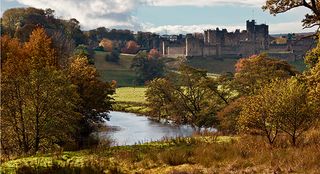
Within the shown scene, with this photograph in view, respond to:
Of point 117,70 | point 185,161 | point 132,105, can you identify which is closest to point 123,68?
point 117,70

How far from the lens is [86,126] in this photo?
1773 inches

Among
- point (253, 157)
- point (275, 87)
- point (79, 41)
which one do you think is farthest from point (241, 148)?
point (79, 41)

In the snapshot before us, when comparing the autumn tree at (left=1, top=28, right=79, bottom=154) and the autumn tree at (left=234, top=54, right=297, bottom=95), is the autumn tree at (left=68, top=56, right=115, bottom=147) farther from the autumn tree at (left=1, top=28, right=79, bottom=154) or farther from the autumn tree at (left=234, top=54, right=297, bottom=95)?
the autumn tree at (left=234, top=54, right=297, bottom=95)

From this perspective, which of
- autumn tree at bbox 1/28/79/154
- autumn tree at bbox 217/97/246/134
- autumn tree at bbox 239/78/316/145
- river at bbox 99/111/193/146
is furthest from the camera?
river at bbox 99/111/193/146

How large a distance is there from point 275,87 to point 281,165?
25.2 feet

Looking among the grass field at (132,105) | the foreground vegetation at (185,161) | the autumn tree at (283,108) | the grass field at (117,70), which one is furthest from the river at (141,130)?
the grass field at (117,70)

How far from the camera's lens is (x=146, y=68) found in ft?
504

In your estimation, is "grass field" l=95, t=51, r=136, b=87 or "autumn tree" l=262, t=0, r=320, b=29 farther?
"grass field" l=95, t=51, r=136, b=87

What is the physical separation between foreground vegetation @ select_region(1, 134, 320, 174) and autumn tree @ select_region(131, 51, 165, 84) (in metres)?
132

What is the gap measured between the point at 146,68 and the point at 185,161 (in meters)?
136

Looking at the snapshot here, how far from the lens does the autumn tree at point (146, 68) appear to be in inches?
6004

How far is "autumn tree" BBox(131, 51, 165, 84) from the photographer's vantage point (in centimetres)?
15250

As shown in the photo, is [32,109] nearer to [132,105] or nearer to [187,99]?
[187,99]

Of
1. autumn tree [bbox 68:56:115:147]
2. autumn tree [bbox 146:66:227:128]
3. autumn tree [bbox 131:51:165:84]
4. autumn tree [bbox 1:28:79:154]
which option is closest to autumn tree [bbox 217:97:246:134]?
autumn tree [bbox 146:66:227:128]
